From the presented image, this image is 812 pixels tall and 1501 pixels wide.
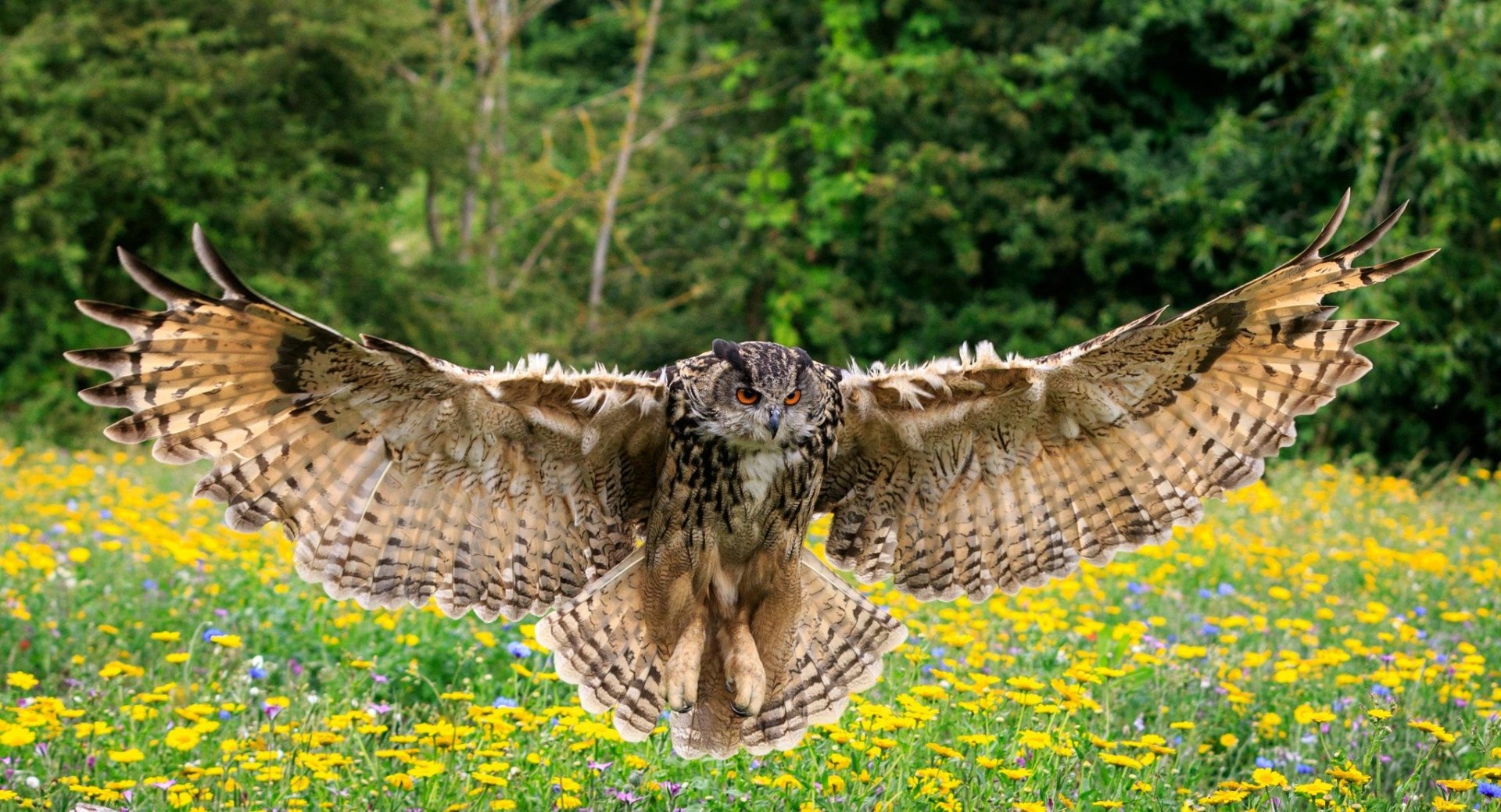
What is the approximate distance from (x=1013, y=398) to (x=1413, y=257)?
3.92 feet

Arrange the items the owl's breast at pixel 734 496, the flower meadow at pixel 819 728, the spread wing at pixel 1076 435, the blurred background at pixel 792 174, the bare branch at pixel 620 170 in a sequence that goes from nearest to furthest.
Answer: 1. the flower meadow at pixel 819 728
2. the spread wing at pixel 1076 435
3. the owl's breast at pixel 734 496
4. the blurred background at pixel 792 174
5. the bare branch at pixel 620 170

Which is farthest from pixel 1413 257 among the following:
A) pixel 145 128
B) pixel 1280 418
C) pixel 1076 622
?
pixel 145 128

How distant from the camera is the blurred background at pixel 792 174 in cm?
1357

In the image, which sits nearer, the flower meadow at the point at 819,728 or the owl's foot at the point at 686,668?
the flower meadow at the point at 819,728

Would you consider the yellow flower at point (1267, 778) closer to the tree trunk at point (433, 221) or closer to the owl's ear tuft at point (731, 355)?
the owl's ear tuft at point (731, 355)

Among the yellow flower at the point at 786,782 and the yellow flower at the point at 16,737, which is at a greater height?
the yellow flower at the point at 16,737

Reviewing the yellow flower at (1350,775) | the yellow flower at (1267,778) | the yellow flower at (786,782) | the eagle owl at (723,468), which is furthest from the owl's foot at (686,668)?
the yellow flower at (1350,775)

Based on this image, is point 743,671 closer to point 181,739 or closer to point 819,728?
point 819,728

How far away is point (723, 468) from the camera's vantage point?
4453mm

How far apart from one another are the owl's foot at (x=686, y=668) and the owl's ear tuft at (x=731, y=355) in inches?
34.6

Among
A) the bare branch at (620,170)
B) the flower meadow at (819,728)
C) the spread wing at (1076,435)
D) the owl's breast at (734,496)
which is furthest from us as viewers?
the bare branch at (620,170)

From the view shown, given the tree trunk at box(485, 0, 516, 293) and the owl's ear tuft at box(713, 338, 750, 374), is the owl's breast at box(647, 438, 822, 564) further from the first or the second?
the tree trunk at box(485, 0, 516, 293)

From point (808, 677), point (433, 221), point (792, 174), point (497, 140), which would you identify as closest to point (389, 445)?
point (808, 677)

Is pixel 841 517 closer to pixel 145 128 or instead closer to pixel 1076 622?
pixel 1076 622
